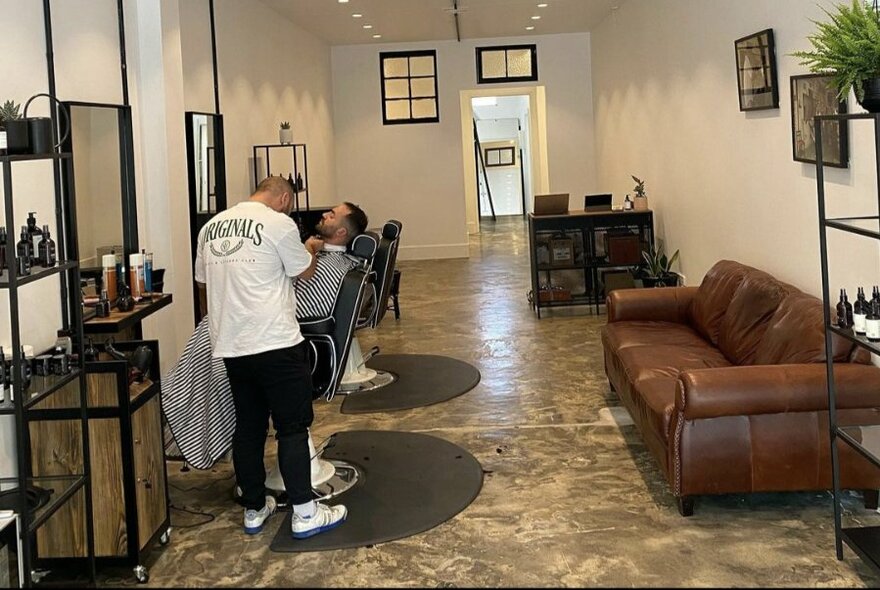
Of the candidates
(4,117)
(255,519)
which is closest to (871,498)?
(255,519)

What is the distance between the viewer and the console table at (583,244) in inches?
318

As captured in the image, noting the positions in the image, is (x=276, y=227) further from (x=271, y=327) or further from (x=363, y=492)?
(x=363, y=492)

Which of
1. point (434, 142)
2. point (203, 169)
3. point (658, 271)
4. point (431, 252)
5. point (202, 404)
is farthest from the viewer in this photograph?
point (431, 252)

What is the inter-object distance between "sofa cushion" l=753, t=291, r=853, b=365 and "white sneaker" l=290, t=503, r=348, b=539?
1.98 meters

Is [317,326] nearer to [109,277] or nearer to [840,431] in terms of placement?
[109,277]

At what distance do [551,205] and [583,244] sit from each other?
458 millimetres

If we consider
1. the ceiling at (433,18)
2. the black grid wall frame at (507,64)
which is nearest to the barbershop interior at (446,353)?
the ceiling at (433,18)

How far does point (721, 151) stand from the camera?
6.07 metres

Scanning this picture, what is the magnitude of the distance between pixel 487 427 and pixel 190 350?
69.4 inches

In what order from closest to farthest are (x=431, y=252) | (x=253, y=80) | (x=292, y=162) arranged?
(x=253, y=80) → (x=292, y=162) → (x=431, y=252)

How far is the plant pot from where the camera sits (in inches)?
107

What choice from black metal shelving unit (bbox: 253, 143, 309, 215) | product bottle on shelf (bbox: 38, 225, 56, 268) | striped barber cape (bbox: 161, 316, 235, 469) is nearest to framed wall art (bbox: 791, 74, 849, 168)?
striped barber cape (bbox: 161, 316, 235, 469)

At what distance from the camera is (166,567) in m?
3.30

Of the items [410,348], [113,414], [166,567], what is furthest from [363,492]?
[410,348]
